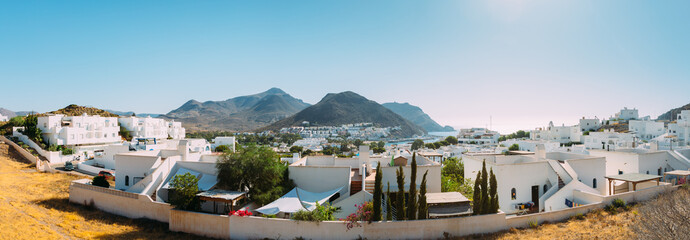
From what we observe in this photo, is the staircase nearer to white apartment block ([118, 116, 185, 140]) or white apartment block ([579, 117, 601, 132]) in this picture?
white apartment block ([118, 116, 185, 140])

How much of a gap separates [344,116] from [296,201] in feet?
525

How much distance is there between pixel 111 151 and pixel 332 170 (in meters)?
26.0

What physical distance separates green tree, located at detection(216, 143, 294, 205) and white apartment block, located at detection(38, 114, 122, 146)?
40.1m

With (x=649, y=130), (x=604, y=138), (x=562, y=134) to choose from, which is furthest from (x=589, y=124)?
(x=604, y=138)

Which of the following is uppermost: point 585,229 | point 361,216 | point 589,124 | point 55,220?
point 589,124

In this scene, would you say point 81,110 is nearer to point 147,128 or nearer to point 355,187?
point 147,128

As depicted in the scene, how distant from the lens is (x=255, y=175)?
55.9 feet

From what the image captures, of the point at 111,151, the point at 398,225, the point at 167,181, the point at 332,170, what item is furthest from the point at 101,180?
the point at 398,225

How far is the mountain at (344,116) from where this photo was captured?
169750 mm

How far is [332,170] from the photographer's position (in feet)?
57.0

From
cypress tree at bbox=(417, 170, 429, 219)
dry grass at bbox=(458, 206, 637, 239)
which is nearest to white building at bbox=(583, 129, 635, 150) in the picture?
dry grass at bbox=(458, 206, 637, 239)

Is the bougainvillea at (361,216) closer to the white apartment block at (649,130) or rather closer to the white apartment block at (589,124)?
the white apartment block at (649,130)

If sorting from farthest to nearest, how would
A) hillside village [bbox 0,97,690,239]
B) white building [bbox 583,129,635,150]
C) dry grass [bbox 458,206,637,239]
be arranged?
1. white building [bbox 583,129,635,150]
2. hillside village [bbox 0,97,690,239]
3. dry grass [bbox 458,206,637,239]

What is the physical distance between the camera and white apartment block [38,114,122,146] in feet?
141
